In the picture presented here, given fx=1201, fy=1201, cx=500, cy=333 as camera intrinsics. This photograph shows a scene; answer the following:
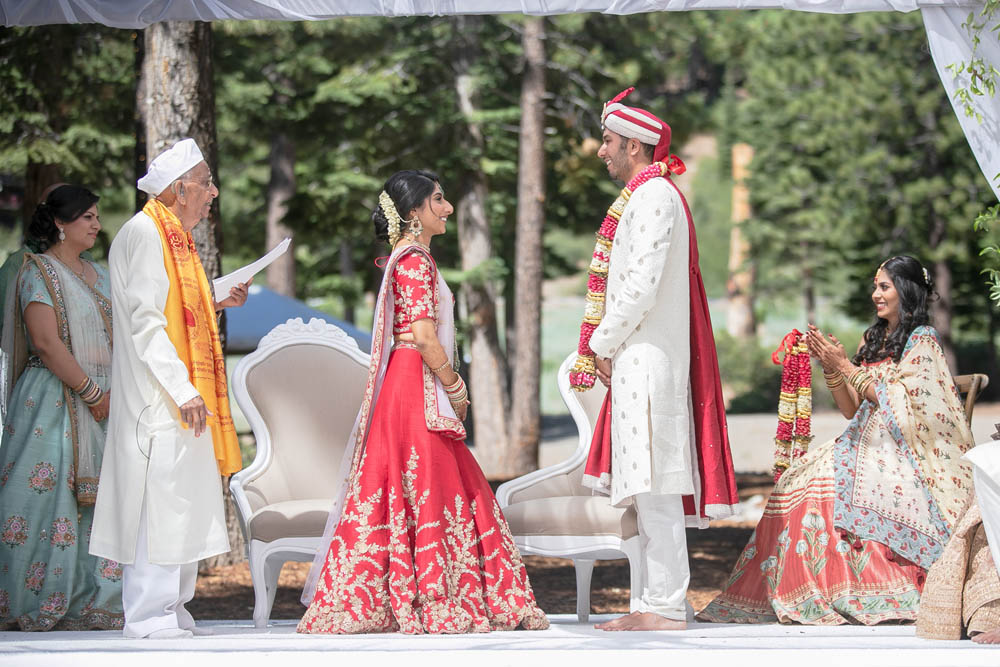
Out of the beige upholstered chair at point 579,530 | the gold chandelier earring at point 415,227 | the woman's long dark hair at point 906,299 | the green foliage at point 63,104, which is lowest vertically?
the beige upholstered chair at point 579,530

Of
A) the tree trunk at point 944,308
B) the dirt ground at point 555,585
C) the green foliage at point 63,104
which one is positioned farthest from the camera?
the tree trunk at point 944,308

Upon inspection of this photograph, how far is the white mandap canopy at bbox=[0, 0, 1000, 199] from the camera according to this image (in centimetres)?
477

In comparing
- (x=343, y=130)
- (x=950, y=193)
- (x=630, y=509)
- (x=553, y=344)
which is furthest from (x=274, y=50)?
(x=553, y=344)

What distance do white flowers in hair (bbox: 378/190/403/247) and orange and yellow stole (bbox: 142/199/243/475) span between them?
2.39 feet

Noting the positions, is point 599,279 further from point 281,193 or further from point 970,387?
point 281,193

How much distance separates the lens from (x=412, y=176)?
4.68m

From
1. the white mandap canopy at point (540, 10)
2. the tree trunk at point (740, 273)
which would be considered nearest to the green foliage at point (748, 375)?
the tree trunk at point (740, 273)

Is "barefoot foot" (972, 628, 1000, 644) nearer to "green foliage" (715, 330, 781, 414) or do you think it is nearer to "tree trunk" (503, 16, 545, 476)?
"tree trunk" (503, 16, 545, 476)

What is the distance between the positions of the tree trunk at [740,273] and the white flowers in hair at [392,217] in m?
23.8

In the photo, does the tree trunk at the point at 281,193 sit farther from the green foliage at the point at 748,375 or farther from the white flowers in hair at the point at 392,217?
the white flowers in hair at the point at 392,217

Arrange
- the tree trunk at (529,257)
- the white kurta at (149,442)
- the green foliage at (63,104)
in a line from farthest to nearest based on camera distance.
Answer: the tree trunk at (529,257) < the green foliage at (63,104) < the white kurta at (149,442)

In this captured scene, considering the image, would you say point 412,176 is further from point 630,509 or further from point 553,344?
point 553,344

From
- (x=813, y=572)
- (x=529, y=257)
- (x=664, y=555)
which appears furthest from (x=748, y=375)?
(x=664, y=555)

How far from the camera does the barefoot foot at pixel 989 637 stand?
414 centimetres
